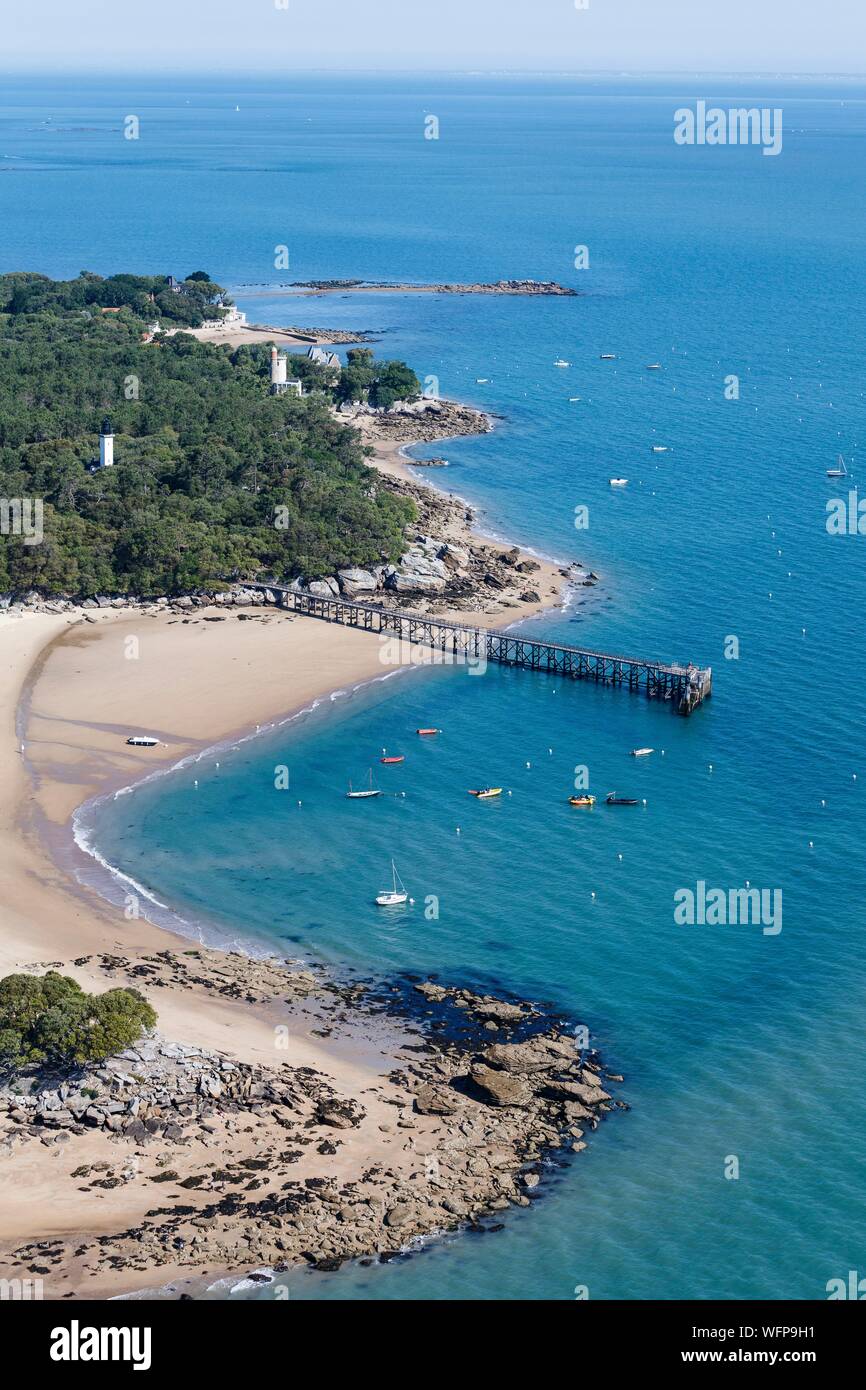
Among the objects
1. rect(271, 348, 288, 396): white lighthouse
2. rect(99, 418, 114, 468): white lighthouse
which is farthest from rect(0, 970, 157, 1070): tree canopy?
rect(271, 348, 288, 396): white lighthouse

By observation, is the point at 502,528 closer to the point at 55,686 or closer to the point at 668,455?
the point at 668,455

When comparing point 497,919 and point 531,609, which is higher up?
point 531,609

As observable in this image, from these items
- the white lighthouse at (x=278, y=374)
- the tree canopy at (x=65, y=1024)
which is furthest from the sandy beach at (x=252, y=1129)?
the white lighthouse at (x=278, y=374)

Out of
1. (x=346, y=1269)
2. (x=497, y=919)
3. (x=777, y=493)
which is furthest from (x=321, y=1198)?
(x=777, y=493)

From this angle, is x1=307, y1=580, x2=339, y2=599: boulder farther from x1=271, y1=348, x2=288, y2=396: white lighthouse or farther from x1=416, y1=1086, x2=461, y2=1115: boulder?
x1=416, y1=1086, x2=461, y2=1115: boulder
